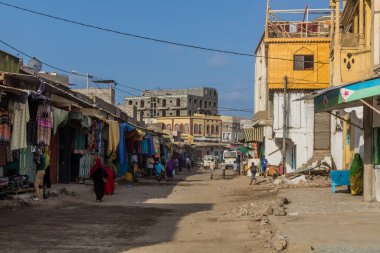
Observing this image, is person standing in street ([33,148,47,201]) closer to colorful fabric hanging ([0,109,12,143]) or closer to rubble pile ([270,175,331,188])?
colorful fabric hanging ([0,109,12,143])

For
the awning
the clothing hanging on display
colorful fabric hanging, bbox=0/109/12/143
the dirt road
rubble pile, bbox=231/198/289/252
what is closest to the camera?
rubble pile, bbox=231/198/289/252

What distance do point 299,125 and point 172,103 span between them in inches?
4246

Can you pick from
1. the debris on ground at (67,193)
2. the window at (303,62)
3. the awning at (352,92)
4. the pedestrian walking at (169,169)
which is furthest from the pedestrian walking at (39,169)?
the window at (303,62)

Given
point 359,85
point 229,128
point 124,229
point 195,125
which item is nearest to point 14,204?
point 124,229

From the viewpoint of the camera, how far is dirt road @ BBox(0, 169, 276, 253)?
8.99m

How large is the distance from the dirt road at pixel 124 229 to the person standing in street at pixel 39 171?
36 centimetres

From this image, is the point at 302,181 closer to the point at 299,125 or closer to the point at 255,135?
the point at 299,125

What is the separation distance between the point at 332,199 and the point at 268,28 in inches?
940

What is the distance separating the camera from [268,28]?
129 feet

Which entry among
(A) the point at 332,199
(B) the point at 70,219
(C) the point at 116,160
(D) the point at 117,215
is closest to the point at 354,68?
(A) the point at 332,199

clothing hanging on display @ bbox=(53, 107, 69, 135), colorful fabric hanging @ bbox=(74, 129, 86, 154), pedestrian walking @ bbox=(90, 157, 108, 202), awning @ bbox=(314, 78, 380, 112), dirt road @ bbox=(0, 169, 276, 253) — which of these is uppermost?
awning @ bbox=(314, 78, 380, 112)

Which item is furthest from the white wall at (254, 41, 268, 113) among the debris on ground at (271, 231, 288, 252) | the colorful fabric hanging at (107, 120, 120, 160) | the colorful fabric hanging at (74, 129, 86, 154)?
the debris on ground at (271, 231, 288, 252)

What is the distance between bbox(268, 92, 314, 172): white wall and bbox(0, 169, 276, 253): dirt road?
2172 cm

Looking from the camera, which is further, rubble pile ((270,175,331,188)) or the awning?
rubble pile ((270,175,331,188))
